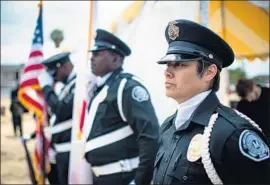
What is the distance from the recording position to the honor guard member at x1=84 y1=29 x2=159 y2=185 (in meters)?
2.63

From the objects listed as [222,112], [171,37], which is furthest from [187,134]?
[171,37]

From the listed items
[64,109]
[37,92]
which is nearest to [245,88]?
[64,109]

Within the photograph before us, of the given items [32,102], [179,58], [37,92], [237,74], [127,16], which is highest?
[127,16]

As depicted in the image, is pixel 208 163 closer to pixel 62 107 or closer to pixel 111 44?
pixel 111 44

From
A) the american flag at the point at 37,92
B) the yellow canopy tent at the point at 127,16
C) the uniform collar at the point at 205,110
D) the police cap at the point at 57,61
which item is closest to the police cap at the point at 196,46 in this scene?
the uniform collar at the point at 205,110

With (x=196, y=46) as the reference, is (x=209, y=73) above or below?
below

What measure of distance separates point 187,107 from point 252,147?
0.32 meters

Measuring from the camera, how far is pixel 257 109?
3.21 metres

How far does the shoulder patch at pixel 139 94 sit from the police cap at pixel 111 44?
0.47 metres

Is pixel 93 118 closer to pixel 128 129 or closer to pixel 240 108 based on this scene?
pixel 128 129

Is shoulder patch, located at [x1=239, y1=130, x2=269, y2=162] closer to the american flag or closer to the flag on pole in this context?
the flag on pole

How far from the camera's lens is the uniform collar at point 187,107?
5.45ft

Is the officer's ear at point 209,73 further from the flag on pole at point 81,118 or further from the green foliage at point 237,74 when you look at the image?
the green foliage at point 237,74

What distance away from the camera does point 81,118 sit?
11.7 feet
